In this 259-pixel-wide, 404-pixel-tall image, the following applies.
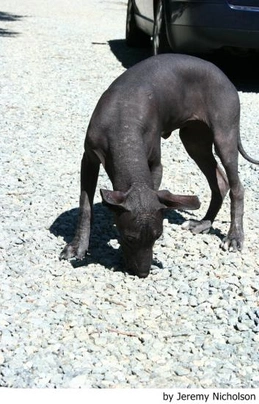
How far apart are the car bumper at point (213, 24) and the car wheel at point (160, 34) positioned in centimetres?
72

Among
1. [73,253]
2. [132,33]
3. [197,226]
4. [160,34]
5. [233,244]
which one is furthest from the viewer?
[132,33]

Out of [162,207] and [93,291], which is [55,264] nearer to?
[93,291]

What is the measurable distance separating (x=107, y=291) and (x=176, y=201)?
0.72 meters

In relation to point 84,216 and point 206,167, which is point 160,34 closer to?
point 206,167

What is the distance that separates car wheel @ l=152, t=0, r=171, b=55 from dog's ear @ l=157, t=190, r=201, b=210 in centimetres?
626

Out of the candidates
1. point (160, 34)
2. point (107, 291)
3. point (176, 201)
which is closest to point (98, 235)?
point (107, 291)

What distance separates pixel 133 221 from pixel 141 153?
1.67ft

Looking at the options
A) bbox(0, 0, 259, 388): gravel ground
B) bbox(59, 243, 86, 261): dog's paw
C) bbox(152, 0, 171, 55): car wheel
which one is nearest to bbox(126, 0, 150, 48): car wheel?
bbox(152, 0, 171, 55): car wheel

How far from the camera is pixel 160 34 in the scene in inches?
423

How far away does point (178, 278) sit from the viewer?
509 centimetres

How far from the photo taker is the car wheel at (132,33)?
13.4 metres

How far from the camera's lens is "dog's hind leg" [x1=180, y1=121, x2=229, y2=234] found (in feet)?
19.4

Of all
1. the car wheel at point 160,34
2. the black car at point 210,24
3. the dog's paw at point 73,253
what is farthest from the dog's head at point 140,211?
the car wheel at point 160,34

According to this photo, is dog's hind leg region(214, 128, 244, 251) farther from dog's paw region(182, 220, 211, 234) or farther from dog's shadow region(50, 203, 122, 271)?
dog's shadow region(50, 203, 122, 271)
